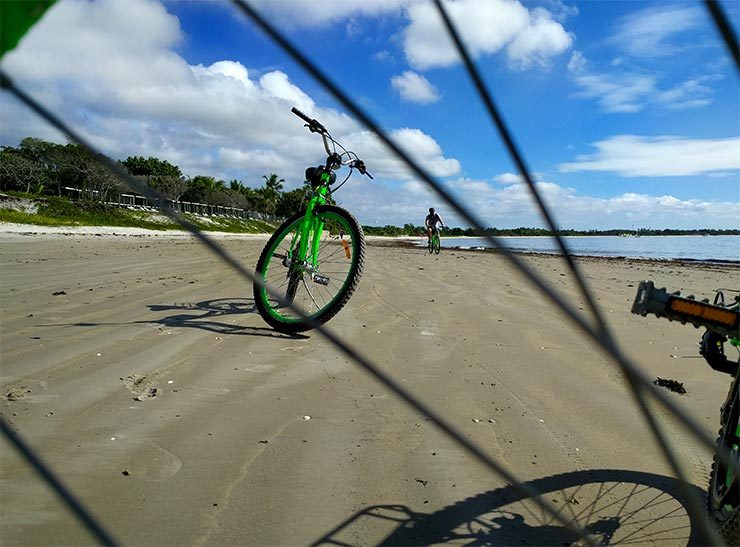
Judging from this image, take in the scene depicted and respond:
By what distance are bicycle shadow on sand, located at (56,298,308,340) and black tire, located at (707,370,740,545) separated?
259cm

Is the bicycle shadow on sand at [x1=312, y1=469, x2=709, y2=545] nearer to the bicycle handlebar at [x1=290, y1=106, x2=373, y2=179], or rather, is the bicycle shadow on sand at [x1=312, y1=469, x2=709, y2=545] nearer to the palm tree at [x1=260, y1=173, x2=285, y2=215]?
the bicycle handlebar at [x1=290, y1=106, x2=373, y2=179]

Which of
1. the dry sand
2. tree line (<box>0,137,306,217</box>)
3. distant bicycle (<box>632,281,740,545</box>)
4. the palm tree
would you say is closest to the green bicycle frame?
the dry sand

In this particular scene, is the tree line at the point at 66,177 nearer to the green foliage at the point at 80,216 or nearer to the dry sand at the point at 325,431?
the green foliage at the point at 80,216

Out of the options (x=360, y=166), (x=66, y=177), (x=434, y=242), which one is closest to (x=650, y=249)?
(x=434, y=242)

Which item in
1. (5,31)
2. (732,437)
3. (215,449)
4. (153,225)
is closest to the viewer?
(5,31)

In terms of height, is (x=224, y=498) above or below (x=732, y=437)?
below

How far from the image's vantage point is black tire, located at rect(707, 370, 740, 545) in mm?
1202

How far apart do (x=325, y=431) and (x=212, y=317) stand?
2.26 meters

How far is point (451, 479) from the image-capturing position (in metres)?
1.78

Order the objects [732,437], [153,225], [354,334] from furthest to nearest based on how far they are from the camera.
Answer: [153,225], [354,334], [732,437]

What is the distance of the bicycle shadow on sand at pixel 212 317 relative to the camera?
3656 millimetres

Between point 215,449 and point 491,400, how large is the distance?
52.3 inches

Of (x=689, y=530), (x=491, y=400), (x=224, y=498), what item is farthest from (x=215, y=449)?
(x=689, y=530)

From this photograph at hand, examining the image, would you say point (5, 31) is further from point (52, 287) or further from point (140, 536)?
point (52, 287)
